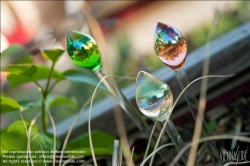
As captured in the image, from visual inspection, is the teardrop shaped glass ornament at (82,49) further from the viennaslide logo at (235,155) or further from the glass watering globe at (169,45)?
the viennaslide logo at (235,155)

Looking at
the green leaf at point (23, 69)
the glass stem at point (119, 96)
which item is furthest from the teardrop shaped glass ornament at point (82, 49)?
the green leaf at point (23, 69)

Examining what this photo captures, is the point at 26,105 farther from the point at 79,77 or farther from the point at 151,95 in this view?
the point at 151,95

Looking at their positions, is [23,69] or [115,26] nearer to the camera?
[23,69]

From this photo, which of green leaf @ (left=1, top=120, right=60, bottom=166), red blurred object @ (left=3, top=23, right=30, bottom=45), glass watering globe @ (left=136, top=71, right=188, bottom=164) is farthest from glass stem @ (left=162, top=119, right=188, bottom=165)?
red blurred object @ (left=3, top=23, right=30, bottom=45)

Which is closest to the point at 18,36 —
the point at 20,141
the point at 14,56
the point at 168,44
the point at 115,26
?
the point at 115,26

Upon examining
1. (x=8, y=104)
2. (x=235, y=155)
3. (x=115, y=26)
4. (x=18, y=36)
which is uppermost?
(x=18, y=36)

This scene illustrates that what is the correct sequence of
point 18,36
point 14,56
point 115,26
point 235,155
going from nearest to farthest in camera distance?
point 235,155 < point 14,56 < point 115,26 < point 18,36
